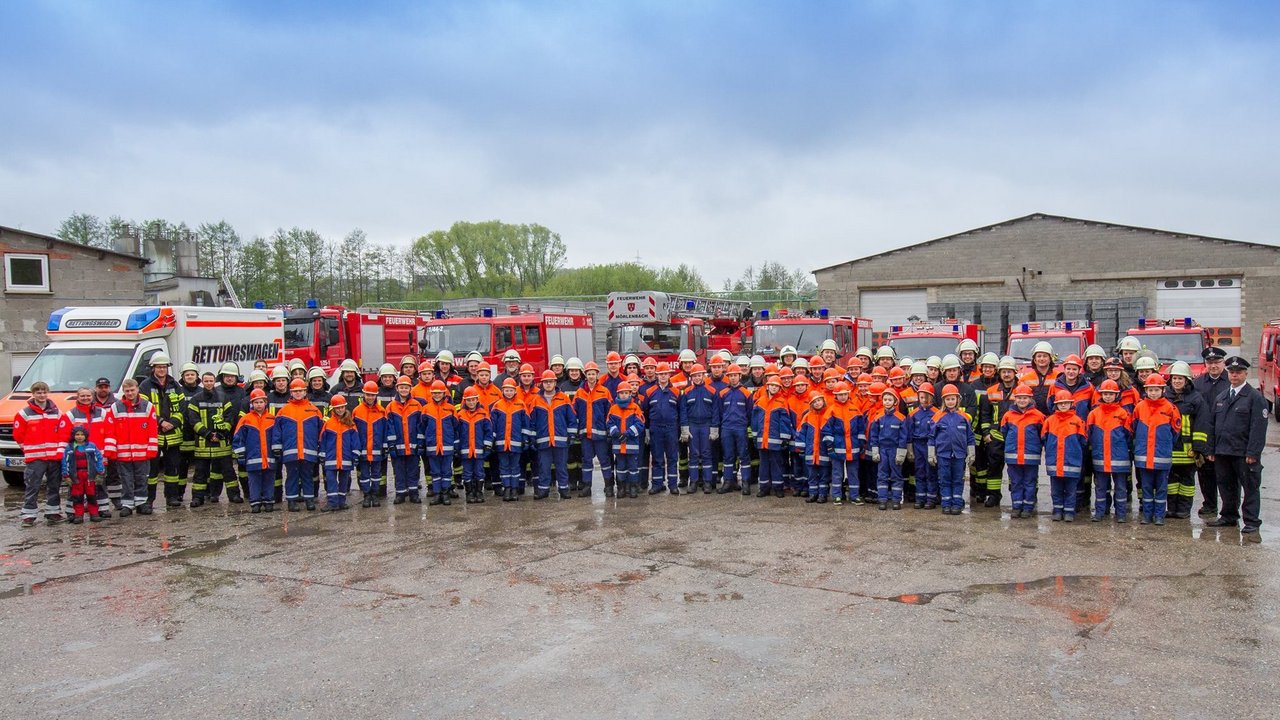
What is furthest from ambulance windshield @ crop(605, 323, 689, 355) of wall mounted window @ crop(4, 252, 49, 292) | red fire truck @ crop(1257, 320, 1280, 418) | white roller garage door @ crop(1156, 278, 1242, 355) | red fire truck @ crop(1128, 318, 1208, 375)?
white roller garage door @ crop(1156, 278, 1242, 355)

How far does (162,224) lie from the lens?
5016 cm

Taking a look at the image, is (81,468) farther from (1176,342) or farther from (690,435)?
(1176,342)

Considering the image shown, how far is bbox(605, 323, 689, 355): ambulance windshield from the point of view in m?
21.8

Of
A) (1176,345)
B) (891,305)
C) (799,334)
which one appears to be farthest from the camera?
(891,305)

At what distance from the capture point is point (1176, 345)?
54.9 ft

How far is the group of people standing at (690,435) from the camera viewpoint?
8688mm

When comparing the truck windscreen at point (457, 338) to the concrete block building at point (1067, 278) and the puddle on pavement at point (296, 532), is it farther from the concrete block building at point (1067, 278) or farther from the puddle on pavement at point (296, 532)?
the concrete block building at point (1067, 278)

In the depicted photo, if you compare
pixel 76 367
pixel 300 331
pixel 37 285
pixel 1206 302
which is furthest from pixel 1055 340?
pixel 37 285

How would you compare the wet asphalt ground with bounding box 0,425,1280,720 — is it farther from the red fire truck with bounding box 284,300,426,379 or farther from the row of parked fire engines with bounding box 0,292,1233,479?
the red fire truck with bounding box 284,300,426,379

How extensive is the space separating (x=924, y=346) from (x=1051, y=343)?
230cm

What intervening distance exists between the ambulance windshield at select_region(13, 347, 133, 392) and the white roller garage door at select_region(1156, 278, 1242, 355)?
32.4m

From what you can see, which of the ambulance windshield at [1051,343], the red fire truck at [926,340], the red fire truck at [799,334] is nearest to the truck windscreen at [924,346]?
the red fire truck at [926,340]

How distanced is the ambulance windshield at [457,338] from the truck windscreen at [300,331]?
2286mm

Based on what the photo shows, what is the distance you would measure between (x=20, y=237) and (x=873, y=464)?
22.7m
